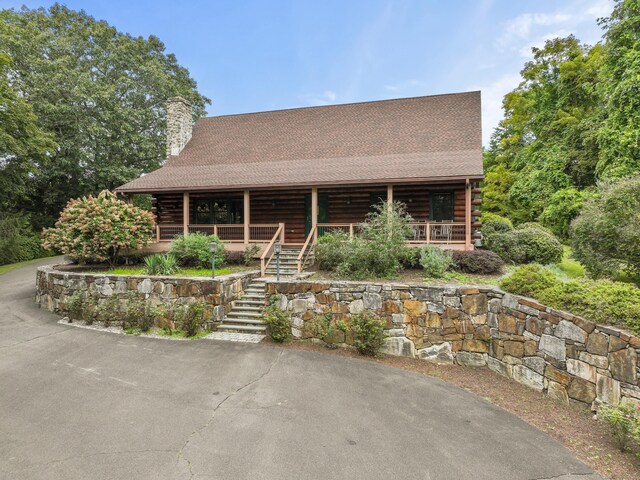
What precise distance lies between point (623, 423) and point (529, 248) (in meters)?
8.01

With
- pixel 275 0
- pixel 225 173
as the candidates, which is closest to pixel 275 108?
pixel 275 0

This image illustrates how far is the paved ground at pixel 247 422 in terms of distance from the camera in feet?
12.2

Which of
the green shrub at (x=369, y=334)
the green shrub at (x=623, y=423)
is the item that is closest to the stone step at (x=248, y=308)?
the green shrub at (x=369, y=334)

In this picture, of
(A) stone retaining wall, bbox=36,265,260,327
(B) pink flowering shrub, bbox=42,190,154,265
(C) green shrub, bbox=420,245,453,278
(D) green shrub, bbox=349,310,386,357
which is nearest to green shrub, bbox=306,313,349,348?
(D) green shrub, bbox=349,310,386,357

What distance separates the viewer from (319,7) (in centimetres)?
1642

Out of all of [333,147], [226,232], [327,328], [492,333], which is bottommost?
[327,328]

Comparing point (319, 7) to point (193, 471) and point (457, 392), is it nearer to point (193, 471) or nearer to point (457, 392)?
point (457, 392)

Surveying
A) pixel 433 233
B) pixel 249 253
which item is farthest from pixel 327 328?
pixel 433 233

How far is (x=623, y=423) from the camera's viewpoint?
4.13 meters

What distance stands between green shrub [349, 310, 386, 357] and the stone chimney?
15053mm

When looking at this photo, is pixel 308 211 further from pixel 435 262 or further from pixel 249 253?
pixel 435 262

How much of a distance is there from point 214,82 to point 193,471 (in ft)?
105

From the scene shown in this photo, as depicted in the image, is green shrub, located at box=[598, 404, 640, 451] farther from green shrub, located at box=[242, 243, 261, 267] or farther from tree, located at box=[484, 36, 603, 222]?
tree, located at box=[484, 36, 603, 222]

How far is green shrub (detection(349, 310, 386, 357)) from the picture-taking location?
715cm
